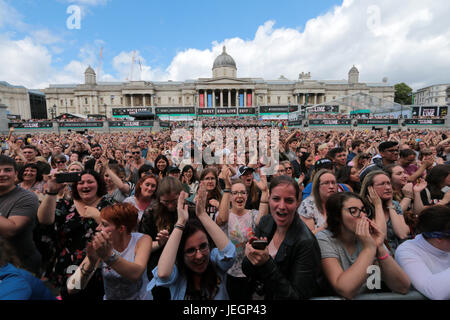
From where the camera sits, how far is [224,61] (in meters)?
82.7

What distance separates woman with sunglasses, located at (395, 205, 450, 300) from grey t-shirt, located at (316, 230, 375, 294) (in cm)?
39

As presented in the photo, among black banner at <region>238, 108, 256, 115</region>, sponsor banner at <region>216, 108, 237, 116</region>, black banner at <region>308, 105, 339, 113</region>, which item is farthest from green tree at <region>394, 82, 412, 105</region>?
sponsor banner at <region>216, 108, 237, 116</region>

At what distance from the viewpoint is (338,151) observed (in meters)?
5.73

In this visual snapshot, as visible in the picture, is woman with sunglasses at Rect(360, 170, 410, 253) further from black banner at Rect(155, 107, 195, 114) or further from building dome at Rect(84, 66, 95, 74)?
building dome at Rect(84, 66, 95, 74)

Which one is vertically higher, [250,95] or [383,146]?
[250,95]

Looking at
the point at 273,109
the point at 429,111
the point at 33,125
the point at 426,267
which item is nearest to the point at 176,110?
the point at 273,109

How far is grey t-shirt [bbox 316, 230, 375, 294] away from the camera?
1917 mm

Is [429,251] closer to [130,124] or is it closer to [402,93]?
[130,124]

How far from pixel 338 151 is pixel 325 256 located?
14.6 ft

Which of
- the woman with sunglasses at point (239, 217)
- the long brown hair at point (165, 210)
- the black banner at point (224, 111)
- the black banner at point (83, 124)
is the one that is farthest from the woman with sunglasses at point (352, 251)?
the black banner at point (224, 111)

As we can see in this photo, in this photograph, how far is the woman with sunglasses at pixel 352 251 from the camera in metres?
1.73

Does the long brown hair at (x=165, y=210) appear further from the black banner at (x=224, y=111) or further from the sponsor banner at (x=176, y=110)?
the black banner at (x=224, y=111)
